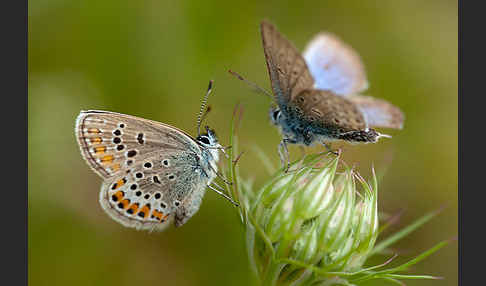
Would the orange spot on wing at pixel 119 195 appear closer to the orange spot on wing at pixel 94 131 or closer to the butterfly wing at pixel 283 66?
the orange spot on wing at pixel 94 131

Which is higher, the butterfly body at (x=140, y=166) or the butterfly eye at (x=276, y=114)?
the butterfly eye at (x=276, y=114)

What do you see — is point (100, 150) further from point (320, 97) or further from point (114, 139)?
point (320, 97)

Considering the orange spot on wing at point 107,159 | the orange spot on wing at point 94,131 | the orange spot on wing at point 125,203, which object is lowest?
the orange spot on wing at point 125,203

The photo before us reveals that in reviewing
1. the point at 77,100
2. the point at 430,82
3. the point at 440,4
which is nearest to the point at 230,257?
the point at 77,100

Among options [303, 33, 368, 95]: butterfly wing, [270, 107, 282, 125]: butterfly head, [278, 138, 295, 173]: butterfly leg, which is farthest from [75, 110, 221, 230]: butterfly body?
[303, 33, 368, 95]: butterfly wing

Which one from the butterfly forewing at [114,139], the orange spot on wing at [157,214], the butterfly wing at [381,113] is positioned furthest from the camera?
the butterfly wing at [381,113]

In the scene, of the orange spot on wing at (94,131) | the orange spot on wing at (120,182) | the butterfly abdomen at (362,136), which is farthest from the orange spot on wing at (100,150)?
the butterfly abdomen at (362,136)

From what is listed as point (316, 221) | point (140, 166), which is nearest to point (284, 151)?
point (316, 221)

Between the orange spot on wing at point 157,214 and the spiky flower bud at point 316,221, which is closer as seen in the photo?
the spiky flower bud at point 316,221

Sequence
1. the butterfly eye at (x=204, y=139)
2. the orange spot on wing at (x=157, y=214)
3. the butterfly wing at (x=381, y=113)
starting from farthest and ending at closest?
the butterfly wing at (x=381, y=113), the butterfly eye at (x=204, y=139), the orange spot on wing at (x=157, y=214)
